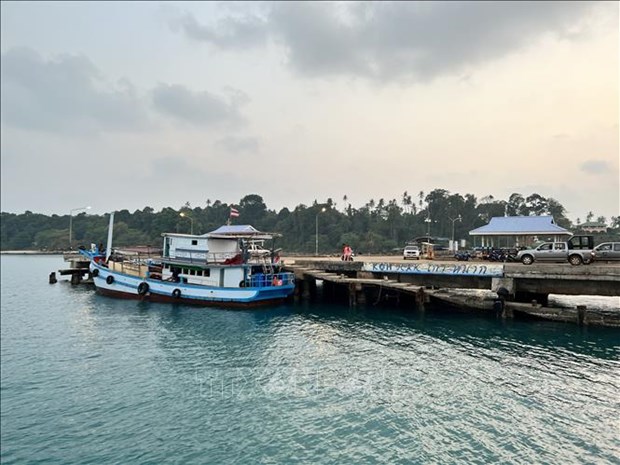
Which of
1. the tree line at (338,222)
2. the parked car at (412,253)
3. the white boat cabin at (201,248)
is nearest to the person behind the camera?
the white boat cabin at (201,248)

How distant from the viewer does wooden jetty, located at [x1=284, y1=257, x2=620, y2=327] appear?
23328mm

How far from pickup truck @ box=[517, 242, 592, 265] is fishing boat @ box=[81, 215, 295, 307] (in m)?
19.3

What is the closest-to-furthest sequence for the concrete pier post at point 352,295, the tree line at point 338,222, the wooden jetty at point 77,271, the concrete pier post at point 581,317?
1. the concrete pier post at point 581,317
2. the concrete pier post at point 352,295
3. the wooden jetty at point 77,271
4. the tree line at point 338,222

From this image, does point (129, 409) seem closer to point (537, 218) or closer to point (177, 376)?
point (177, 376)

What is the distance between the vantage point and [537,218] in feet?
127

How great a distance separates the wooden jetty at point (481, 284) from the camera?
918 inches

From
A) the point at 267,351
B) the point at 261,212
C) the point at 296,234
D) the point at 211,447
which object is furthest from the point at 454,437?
the point at 261,212

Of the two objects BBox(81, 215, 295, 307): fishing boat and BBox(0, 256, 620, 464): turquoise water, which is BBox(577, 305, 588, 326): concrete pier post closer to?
BBox(0, 256, 620, 464): turquoise water

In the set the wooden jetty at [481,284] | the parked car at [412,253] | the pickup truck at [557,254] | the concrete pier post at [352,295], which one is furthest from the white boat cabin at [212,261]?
the pickup truck at [557,254]

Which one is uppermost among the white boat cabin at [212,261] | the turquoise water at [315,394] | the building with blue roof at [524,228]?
the building with blue roof at [524,228]

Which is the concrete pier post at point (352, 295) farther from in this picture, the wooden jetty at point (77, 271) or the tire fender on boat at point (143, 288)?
the wooden jetty at point (77, 271)

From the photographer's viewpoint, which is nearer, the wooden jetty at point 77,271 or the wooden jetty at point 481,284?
the wooden jetty at point 481,284

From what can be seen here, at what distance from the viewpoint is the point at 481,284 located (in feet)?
90.3

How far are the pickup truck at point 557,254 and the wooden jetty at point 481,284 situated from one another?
6.35 ft
